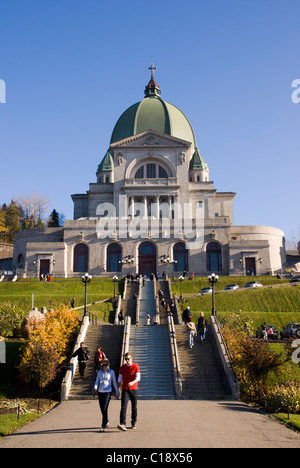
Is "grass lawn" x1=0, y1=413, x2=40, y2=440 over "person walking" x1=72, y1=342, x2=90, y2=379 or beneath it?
beneath

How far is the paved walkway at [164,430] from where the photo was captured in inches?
421

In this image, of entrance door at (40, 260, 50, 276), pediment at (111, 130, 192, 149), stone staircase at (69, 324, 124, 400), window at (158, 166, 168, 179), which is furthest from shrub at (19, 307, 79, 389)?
pediment at (111, 130, 192, 149)

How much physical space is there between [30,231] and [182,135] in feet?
99.7

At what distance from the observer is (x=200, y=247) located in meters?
59.8

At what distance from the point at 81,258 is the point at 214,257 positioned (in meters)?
16.8

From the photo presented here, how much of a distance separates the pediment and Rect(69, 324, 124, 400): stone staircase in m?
46.8

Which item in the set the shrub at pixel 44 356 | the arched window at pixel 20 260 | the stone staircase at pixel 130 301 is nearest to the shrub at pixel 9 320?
the shrub at pixel 44 356

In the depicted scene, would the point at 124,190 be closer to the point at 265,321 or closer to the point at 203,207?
the point at 203,207

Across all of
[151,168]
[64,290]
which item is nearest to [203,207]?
[151,168]

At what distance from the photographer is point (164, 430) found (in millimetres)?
12141

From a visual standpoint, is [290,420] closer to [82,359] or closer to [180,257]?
[82,359]

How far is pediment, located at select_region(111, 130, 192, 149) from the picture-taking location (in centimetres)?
7044

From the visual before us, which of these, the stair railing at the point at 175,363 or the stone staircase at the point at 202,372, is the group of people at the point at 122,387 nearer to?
the stair railing at the point at 175,363

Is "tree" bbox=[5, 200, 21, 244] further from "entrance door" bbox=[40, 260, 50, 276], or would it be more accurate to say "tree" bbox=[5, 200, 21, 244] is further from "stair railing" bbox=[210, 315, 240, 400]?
"stair railing" bbox=[210, 315, 240, 400]
